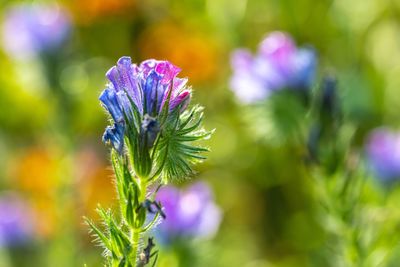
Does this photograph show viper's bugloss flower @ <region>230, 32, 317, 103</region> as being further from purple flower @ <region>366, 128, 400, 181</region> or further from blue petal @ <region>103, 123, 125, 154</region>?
blue petal @ <region>103, 123, 125, 154</region>

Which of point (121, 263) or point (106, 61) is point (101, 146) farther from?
point (121, 263)

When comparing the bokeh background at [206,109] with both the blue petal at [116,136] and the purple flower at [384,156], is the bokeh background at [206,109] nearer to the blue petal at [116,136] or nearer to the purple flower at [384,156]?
the purple flower at [384,156]

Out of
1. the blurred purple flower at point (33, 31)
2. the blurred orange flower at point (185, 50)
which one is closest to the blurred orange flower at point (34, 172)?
the blurred purple flower at point (33, 31)

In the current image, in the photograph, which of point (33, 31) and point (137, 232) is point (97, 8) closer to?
point (33, 31)

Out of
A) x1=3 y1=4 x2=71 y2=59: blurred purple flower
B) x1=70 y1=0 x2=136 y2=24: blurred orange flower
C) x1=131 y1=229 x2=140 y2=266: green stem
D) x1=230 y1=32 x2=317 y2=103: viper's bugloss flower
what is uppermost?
x1=70 y1=0 x2=136 y2=24: blurred orange flower

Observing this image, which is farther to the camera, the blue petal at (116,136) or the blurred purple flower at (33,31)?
the blurred purple flower at (33,31)

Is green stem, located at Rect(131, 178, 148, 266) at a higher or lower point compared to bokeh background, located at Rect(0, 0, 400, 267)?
lower

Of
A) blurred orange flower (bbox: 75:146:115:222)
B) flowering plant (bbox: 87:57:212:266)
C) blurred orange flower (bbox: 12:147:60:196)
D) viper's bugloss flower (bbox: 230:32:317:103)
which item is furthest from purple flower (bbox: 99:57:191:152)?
blurred orange flower (bbox: 12:147:60:196)

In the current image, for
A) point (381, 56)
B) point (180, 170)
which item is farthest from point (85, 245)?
point (180, 170)
